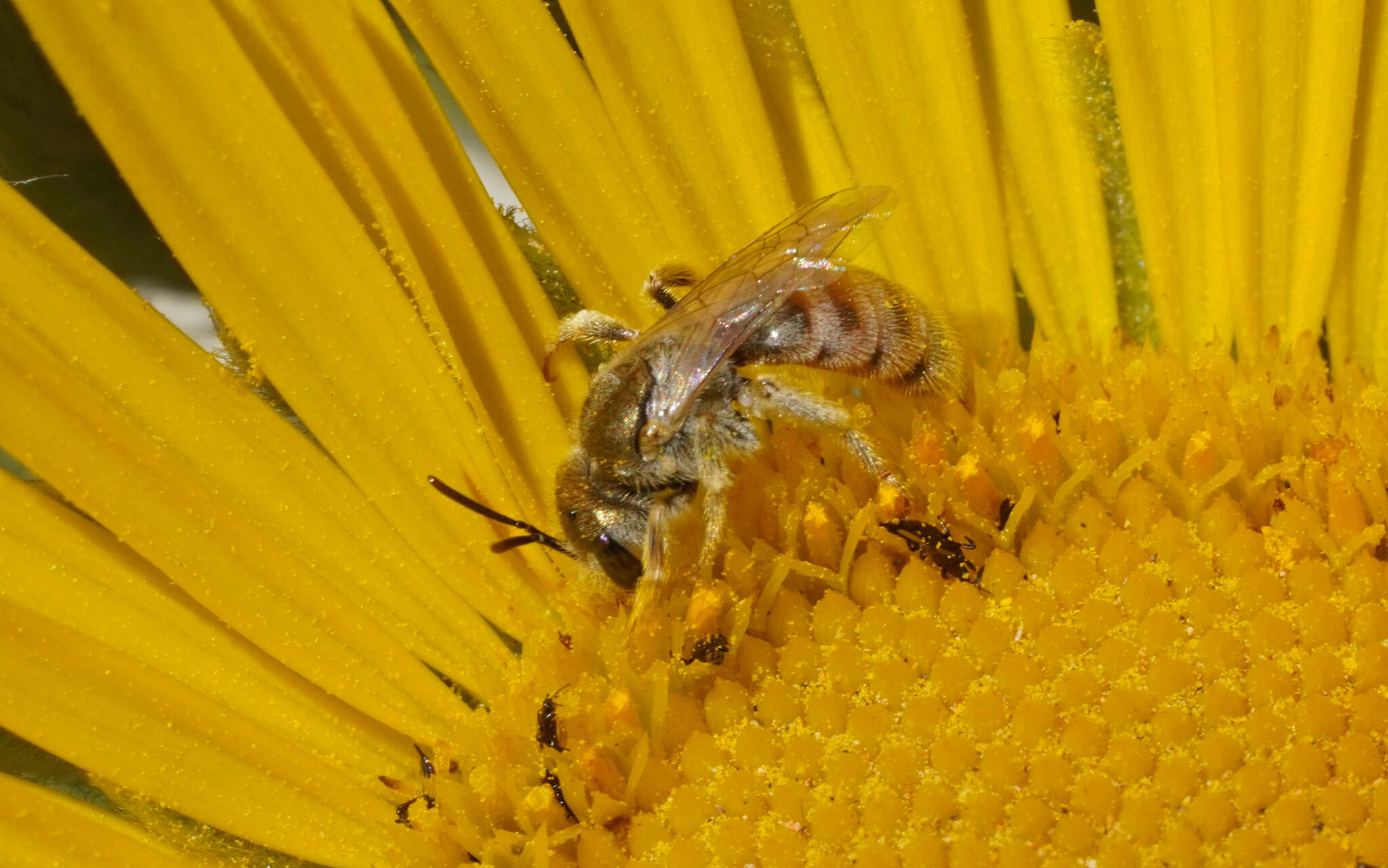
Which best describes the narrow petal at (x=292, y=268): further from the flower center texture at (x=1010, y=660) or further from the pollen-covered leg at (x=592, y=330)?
the flower center texture at (x=1010, y=660)

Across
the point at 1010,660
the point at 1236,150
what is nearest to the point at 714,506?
the point at 1010,660

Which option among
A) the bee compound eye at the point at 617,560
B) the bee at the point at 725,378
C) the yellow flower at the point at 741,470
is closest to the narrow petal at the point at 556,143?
the yellow flower at the point at 741,470

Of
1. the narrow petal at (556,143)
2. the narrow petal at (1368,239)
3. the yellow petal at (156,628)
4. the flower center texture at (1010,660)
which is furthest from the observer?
the narrow petal at (1368,239)

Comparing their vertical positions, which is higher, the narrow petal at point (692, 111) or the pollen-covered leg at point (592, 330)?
the narrow petal at point (692, 111)

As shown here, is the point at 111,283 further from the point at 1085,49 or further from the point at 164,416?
the point at 1085,49

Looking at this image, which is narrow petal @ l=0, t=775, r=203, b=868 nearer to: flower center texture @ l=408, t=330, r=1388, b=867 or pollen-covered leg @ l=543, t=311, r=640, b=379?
flower center texture @ l=408, t=330, r=1388, b=867

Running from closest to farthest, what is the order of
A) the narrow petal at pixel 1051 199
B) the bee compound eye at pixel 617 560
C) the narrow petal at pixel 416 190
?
the bee compound eye at pixel 617 560 → the narrow petal at pixel 416 190 → the narrow petal at pixel 1051 199

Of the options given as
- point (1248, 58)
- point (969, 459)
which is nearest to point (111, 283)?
point (969, 459)
